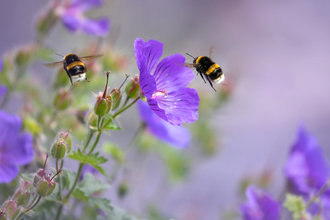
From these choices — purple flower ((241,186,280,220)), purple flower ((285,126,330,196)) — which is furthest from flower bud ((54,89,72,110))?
purple flower ((285,126,330,196))

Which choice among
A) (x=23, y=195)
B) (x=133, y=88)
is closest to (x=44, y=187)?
(x=23, y=195)

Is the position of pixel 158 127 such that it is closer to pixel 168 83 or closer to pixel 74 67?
Answer: pixel 168 83

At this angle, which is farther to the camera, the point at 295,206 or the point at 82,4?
the point at 82,4

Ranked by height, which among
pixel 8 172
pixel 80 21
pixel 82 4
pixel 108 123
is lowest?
pixel 8 172

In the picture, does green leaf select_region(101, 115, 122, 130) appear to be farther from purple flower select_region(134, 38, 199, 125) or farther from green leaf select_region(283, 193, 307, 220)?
green leaf select_region(283, 193, 307, 220)

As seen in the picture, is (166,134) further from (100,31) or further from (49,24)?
(49,24)

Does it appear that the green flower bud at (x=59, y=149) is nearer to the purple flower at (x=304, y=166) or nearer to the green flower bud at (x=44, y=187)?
the green flower bud at (x=44, y=187)

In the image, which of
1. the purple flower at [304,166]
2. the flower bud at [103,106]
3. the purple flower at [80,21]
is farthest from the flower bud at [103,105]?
the purple flower at [304,166]
